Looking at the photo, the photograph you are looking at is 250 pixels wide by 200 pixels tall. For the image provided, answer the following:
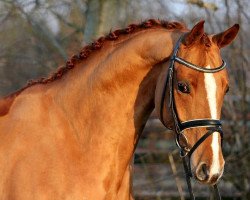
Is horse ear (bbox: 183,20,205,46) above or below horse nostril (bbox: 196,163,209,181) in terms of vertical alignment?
above

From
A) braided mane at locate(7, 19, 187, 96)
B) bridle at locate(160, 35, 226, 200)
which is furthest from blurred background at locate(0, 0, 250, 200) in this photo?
bridle at locate(160, 35, 226, 200)

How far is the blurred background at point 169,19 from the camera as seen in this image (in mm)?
7871

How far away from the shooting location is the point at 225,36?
3.75 meters

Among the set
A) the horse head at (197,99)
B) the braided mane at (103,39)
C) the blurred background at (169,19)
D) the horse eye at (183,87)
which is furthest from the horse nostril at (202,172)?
the blurred background at (169,19)

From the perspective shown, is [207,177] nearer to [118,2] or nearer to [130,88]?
[130,88]

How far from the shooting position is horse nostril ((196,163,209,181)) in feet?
10.9

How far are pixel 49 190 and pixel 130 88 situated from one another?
766mm

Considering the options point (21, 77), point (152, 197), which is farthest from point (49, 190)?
point (21, 77)

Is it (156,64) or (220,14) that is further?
(220,14)

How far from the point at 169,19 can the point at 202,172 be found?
5.09 m

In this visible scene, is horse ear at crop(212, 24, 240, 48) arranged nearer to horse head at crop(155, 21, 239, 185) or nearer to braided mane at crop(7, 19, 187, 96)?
horse head at crop(155, 21, 239, 185)

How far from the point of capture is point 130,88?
373cm

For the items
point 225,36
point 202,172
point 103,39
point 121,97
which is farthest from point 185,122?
point 103,39

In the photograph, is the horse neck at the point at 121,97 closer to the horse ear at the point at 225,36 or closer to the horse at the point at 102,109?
the horse at the point at 102,109
